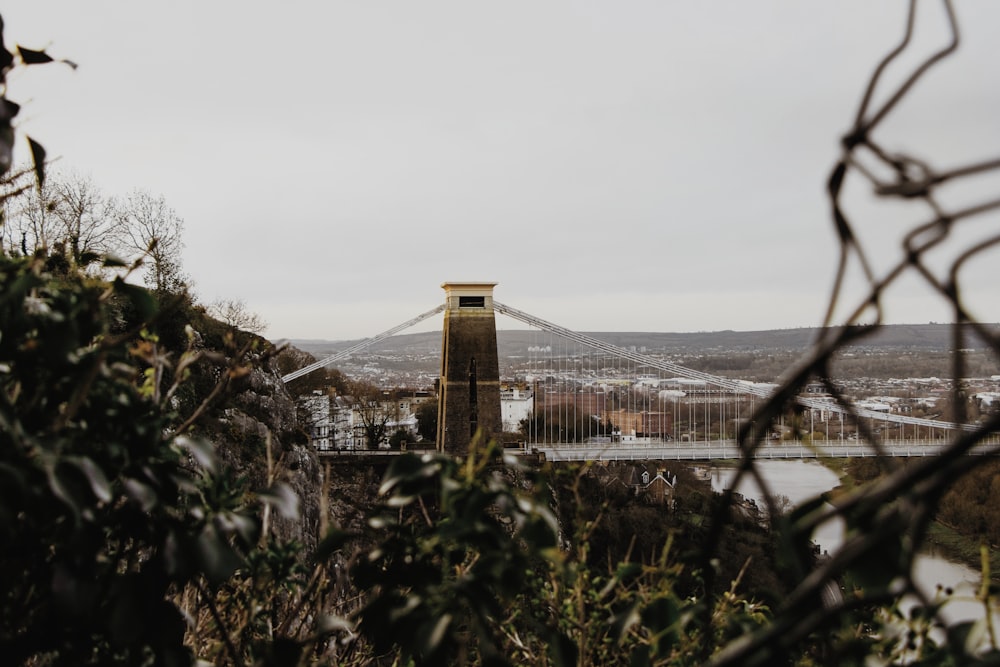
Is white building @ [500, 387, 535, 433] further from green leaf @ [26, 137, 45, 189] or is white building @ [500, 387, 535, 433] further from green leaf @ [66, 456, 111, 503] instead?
green leaf @ [66, 456, 111, 503]

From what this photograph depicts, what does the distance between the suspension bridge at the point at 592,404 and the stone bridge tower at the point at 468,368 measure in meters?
0.02

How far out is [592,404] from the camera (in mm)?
24906

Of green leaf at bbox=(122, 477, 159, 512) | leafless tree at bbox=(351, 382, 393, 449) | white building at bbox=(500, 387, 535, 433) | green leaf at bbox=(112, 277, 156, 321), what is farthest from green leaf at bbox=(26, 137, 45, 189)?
white building at bbox=(500, 387, 535, 433)

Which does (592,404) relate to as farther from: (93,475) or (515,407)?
(93,475)

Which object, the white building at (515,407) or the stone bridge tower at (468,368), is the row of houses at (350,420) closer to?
the white building at (515,407)

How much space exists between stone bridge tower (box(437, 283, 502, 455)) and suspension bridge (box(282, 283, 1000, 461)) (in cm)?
2

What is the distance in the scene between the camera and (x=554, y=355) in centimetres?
2506

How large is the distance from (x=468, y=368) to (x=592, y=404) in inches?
294

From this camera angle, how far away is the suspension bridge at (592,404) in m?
18.4

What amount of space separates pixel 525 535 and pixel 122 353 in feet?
1.52

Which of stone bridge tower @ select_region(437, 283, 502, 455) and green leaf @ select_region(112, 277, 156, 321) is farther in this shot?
stone bridge tower @ select_region(437, 283, 502, 455)

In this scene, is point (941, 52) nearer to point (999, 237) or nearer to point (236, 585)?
point (999, 237)

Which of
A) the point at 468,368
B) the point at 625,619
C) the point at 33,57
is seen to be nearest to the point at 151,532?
the point at 625,619

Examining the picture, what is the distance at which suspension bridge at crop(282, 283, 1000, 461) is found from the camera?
60.5 ft
